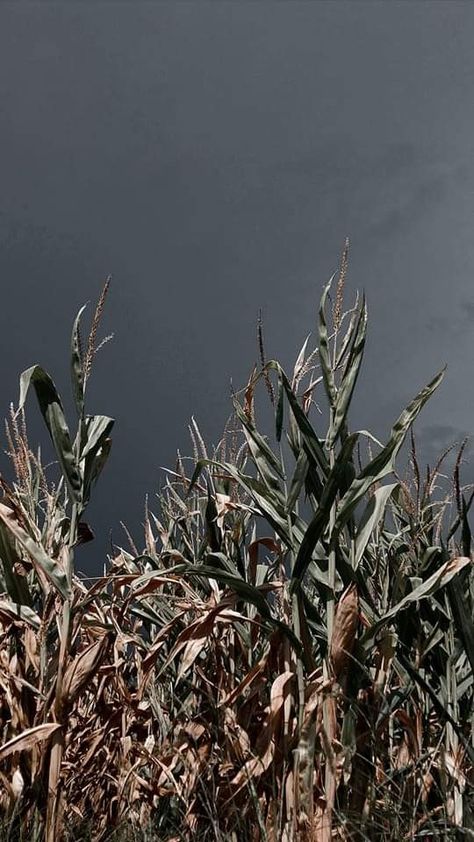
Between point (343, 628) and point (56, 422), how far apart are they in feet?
4.33

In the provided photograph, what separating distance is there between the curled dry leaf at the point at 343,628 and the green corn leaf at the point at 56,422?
1096 millimetres

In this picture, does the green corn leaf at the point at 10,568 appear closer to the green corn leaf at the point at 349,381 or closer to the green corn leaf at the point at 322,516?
the green corn leaf at the point at 322,516

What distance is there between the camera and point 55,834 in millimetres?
2484

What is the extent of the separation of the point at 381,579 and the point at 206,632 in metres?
0.97

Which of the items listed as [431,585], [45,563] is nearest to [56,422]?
[45,563]

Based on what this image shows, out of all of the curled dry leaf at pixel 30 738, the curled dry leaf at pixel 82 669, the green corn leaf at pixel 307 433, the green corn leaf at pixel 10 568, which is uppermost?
the green corn leaf at pixel 307 433

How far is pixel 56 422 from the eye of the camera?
2.92 meters

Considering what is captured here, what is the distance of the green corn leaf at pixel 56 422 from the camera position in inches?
113

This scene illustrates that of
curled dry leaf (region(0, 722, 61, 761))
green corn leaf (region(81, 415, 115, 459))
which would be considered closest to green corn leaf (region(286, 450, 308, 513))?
green corn leaf (region(81, 415, 115, 459))

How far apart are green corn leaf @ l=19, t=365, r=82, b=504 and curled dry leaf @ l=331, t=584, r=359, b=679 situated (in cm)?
110

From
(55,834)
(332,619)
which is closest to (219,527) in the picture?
(332,619)

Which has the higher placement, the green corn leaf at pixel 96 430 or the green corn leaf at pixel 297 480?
the green corn leaf at pixel 96 430

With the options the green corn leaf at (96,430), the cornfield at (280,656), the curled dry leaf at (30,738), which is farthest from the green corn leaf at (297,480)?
the curled dry leaf at (30,738)

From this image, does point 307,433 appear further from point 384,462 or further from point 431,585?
point 431,585
